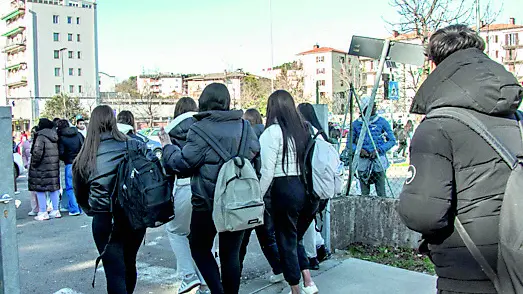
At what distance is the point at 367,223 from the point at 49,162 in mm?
5809

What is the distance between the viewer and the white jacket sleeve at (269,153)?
421 centimetres

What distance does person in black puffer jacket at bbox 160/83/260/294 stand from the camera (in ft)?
12.2

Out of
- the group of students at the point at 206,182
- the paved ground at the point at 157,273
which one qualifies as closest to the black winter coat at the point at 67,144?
the paved ground at the point at 157,273

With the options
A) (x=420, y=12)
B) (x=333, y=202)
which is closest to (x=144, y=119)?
(x=420, y=12)

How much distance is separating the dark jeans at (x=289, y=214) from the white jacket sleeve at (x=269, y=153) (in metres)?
0.11

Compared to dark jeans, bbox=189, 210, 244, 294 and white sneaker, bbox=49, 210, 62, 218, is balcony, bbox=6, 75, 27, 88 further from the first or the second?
dark jeans, bbox=189, 210, 244, 294

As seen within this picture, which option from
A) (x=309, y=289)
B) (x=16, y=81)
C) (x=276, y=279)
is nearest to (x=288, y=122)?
(x=309, y=289)

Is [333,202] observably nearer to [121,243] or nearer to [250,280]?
[250,280]

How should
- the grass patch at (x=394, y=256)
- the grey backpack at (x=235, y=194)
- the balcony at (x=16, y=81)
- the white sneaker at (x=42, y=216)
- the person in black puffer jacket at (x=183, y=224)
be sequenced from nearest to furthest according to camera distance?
1. the grey backpack at (x=235, y=194)
2. the person in black puffer jacket at (x=183, y=224)
3. the grass patch at (x=394, y=256)
4. the white sneaker at (x=42, y=216)
5. the balcony at (x=16, y=81)

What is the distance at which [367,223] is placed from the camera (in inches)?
239

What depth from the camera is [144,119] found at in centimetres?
4862

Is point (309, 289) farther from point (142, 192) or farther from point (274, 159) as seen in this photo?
point (142, 192)

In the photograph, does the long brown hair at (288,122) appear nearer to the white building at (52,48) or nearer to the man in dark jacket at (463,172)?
the man in dark jacket at (463,172)

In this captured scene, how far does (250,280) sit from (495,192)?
11.6ft
